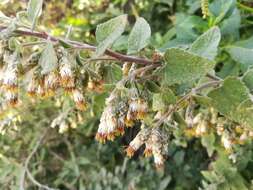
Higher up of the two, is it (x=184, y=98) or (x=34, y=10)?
(x=34, y=10)

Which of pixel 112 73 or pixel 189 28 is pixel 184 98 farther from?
pixel 189 28

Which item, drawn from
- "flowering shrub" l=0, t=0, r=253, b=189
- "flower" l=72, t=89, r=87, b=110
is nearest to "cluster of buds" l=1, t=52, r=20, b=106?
"flowering shrub" l=0, t=0, r=253, b=189

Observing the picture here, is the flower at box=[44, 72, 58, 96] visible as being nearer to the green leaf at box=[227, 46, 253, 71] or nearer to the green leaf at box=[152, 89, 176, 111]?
the green leaf at box=[152, 89, 176, 111]

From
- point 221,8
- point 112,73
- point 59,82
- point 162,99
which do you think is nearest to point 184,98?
point 162,99

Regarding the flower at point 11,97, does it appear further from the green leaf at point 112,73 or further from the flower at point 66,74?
the green leaf at point 112,73

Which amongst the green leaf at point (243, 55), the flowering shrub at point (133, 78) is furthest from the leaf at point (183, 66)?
the green leaf at point (243, 55)

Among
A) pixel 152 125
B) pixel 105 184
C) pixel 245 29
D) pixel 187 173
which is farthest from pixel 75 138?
pixel 152 125
